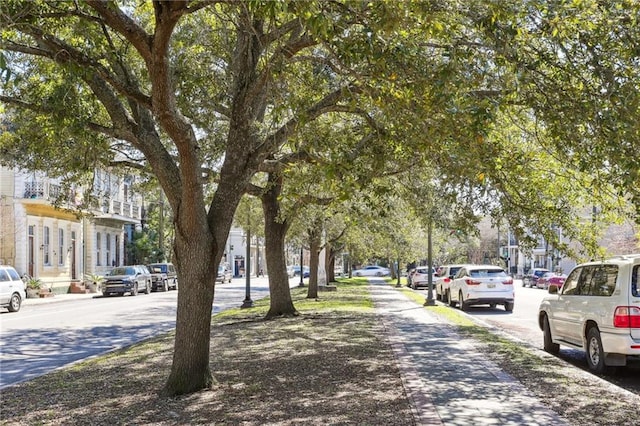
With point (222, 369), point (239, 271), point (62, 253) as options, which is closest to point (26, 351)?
point (222, 369)

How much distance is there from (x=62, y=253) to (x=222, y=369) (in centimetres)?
3308

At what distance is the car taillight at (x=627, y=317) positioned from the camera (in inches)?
367

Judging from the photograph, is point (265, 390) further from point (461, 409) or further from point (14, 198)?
point (14, 198)

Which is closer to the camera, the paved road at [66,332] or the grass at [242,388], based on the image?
the grass at [242,388]

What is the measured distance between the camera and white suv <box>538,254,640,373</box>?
9.40 meters

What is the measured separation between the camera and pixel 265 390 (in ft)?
28.1

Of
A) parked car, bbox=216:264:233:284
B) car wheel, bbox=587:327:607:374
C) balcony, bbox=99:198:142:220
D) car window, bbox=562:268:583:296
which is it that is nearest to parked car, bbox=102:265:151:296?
balcony, bbox=99:198:142:220

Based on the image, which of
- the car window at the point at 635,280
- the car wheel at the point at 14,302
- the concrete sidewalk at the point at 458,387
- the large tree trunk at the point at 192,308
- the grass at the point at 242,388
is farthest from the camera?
the car wheel at the point at 14,302

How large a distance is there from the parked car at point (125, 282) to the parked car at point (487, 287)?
19.7 meters

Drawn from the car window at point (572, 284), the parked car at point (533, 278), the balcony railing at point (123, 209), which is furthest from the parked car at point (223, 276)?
the car window at point (572, 284)

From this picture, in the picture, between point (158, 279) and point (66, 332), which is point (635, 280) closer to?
point (66, 332)

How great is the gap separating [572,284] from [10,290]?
20.1 m

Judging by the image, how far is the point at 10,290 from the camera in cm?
2431

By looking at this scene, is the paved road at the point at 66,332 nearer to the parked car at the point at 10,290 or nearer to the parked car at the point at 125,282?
the parked car at the point at 10,290
